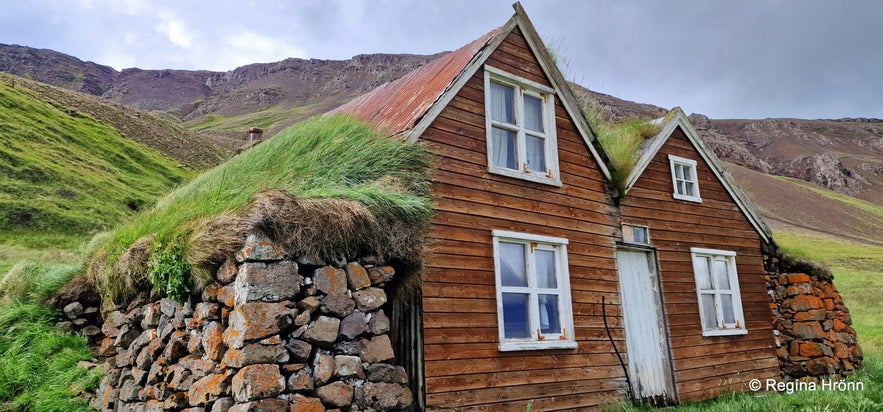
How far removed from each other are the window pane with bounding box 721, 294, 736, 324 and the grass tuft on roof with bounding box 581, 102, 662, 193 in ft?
12.2

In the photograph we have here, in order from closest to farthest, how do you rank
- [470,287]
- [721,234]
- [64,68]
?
[470,287] < [721,234] < [64,68]

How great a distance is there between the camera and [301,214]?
20.5ft

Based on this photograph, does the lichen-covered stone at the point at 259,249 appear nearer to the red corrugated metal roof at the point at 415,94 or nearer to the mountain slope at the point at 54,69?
the red corrugated metal roof at the point at 415,94

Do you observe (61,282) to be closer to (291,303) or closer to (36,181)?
(291,303)

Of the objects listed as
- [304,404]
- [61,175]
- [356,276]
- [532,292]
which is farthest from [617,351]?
[61,175]

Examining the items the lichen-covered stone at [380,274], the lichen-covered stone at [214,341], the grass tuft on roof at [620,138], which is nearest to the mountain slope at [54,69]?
the grass tuft on roof at [620,138]

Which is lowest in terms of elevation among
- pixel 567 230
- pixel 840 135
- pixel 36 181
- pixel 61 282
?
pixel 61 282

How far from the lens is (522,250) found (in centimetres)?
911

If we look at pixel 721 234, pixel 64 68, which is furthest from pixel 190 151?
pixel 64 68

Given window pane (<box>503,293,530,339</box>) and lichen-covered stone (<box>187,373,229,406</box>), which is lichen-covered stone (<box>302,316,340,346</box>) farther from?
window pane (<box>503,293,530,339</box>)

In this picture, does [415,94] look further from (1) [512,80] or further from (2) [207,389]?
(2) [207,389]

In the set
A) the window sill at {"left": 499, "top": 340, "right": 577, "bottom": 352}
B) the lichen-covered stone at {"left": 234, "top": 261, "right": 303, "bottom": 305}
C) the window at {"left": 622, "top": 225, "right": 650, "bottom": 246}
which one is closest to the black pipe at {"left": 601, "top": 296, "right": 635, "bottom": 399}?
the window sill at {"left": 499, "top": 340, "right": 577, "bottom": 352}

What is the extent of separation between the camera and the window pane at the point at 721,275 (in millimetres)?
12228

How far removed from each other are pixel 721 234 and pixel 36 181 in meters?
30.8
